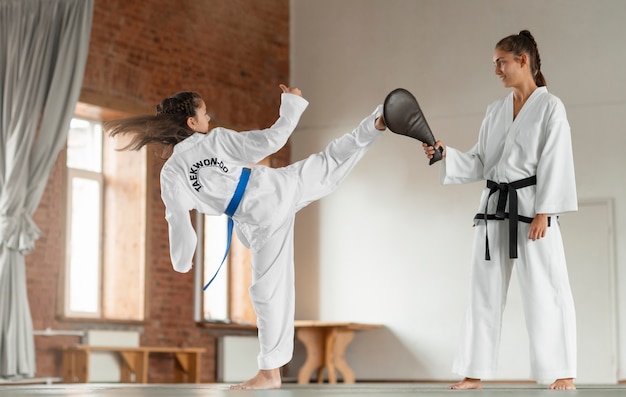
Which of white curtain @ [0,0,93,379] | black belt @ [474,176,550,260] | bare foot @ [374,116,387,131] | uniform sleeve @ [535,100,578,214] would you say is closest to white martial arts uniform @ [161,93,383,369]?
bare foot @ [374,116,387,131]

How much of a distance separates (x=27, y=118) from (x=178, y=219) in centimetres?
358

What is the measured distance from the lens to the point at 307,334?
30.2ft

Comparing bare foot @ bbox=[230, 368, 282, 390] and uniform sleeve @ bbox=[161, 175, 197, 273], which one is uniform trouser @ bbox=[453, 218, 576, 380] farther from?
uniform sleeve @ bbox=[161, 175, 197, 273]

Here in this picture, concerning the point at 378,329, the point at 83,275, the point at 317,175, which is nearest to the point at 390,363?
the point at 378,329

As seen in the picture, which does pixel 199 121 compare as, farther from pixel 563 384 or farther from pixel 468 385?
pixel 563 384

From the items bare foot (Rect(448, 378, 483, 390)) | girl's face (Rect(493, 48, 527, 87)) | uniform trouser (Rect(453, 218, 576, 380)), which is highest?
girl's face (Rect(493, 48, 527, 87))

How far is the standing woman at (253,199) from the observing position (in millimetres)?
3898

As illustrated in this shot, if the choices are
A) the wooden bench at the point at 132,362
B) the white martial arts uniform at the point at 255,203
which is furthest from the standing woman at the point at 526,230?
the wooden bench at the point at 132,362

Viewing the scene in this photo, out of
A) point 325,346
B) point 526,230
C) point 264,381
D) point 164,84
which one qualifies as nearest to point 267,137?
point 264,381

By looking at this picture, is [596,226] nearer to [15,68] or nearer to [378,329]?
[378,329]

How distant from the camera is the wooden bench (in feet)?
24.3

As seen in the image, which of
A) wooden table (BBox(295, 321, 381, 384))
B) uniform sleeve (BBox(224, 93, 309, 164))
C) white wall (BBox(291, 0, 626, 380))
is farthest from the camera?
wooden table (BBox(295, 321, 381, 384))

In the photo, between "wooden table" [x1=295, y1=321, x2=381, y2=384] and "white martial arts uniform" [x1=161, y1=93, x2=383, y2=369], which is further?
"wooden table" [x1=295, y1=321, x2=381, y2=384]

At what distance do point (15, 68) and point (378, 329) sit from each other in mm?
4221
